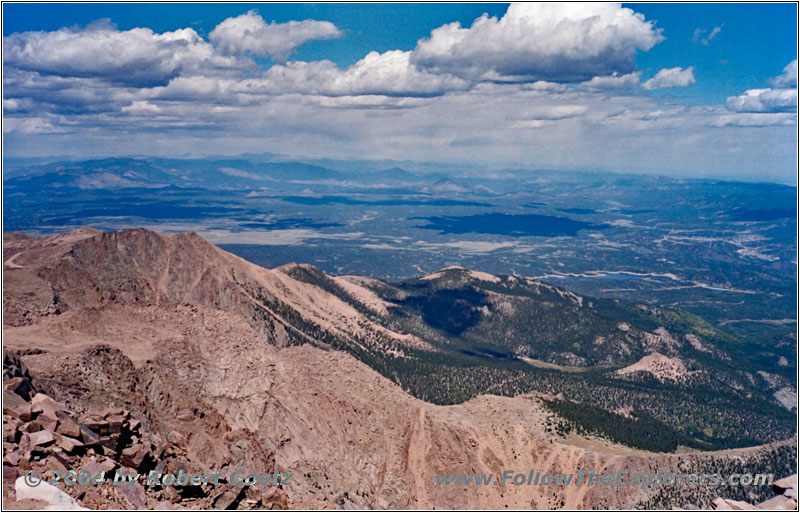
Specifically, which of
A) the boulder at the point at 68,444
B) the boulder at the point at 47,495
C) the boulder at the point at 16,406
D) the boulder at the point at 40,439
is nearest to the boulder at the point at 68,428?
the boulder at the point at 68,444

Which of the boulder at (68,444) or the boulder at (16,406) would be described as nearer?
the boulder at (68,444)

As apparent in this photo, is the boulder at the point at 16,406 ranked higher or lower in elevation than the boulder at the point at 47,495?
higher

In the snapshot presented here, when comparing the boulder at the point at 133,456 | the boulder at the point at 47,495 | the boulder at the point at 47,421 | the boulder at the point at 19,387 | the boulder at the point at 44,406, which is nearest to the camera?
the boulder at the point at 47,495

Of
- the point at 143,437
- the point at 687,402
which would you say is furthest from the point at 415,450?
the point at 687,402

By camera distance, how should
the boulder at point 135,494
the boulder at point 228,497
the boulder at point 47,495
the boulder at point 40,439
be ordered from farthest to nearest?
the boulder at point 228,497 → the boulder at point 135,494 → the boulder at point 40,439 → the boulder at point 47,495

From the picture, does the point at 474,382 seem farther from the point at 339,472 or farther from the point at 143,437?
the point at 143,437

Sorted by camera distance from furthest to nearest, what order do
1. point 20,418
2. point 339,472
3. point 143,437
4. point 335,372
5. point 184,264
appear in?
point 184,264, point 335,372, point 339,472, point 143,437, point 20,418

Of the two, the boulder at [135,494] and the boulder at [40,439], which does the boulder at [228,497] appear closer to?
the boulder at [135,494]

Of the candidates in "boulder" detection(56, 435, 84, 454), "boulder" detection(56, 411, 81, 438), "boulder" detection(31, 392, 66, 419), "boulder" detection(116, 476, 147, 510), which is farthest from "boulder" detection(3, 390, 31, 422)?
"boulder" detection(116, 476, 147, 510)

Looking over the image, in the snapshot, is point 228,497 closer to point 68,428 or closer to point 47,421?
point 68,428

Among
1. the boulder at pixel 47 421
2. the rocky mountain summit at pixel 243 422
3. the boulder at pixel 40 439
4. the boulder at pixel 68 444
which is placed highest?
the boulder at pixel 40 439
